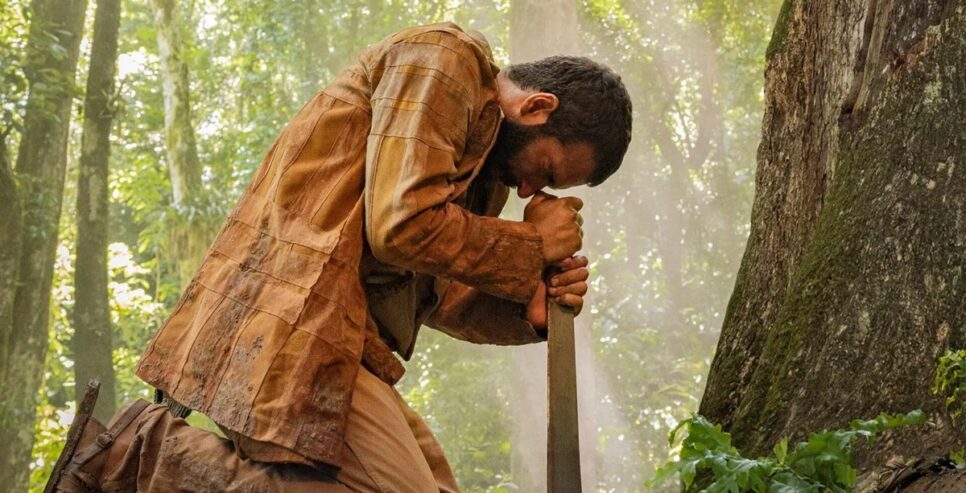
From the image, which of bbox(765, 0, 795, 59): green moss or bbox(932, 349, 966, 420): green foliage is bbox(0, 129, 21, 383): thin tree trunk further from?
bbox(932, 349, 966, 420): green foliage

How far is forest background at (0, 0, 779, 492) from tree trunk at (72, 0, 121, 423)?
37mm

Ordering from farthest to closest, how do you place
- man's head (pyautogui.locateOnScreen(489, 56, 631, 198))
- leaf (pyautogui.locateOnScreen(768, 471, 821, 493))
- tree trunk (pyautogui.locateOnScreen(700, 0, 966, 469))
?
man's head (pyautogui.locateOnScreen(489, 56, 631, 198)), tree trunk (pyautogui.locateOnScreen(700, 0, 966, 469)), leaf (pyautogui.locateOnScreen(768, 471, 821, 493))

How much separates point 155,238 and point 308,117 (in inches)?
649

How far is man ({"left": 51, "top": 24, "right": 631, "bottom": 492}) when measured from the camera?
8.55 ft

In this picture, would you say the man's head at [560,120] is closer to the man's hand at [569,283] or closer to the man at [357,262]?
the man at [357,262]

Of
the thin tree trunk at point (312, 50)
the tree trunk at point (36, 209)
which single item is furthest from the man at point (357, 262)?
the thin tree trunk at point (312, 50)

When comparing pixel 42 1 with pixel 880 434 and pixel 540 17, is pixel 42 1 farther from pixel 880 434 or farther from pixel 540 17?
pixel 880 434

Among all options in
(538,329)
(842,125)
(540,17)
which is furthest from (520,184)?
(540,17)

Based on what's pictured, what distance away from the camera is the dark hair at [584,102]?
9.52 ft

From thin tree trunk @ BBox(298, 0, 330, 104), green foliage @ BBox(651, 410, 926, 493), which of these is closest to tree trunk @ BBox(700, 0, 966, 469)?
green foliage @ BBox(651, 410, 926, 493)

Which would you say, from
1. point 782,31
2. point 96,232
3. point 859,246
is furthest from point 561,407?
point 96,232

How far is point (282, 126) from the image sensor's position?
69.4ft

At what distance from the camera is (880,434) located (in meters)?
2.75

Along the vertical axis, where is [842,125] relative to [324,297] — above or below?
above
